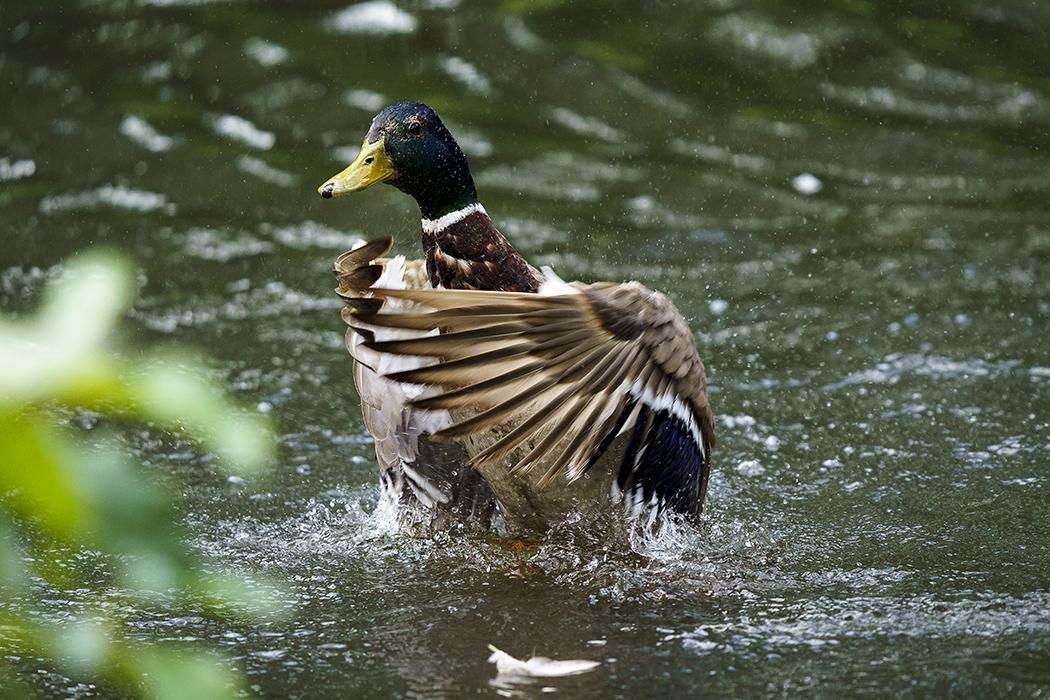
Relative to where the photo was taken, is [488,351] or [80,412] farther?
[80,412]

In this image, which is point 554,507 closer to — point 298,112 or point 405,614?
point 405,614

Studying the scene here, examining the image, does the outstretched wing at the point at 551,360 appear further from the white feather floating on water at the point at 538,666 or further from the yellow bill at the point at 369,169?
the yellow bill at the point at 369,169

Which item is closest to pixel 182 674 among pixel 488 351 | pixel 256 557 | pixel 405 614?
pixel 488 351

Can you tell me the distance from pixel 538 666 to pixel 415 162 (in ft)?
5.38

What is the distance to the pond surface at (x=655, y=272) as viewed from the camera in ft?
Result: 11.3

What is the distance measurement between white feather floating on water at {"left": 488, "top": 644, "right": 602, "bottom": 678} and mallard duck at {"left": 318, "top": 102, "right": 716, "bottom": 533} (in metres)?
0.49

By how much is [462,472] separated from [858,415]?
7.09 feet

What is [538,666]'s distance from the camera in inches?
126

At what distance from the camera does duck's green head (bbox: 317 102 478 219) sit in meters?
3.76

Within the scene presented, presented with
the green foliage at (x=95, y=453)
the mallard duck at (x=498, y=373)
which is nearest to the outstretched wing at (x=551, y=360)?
the mallard duck at (x=498, y=373)

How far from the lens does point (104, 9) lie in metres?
9.55

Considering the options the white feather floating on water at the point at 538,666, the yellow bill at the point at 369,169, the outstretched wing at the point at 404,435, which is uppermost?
the yellow bill at the point at 369,169

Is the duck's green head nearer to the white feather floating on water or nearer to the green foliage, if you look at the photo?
the white feather floating on water

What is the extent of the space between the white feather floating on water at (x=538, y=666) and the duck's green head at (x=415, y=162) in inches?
56.9
